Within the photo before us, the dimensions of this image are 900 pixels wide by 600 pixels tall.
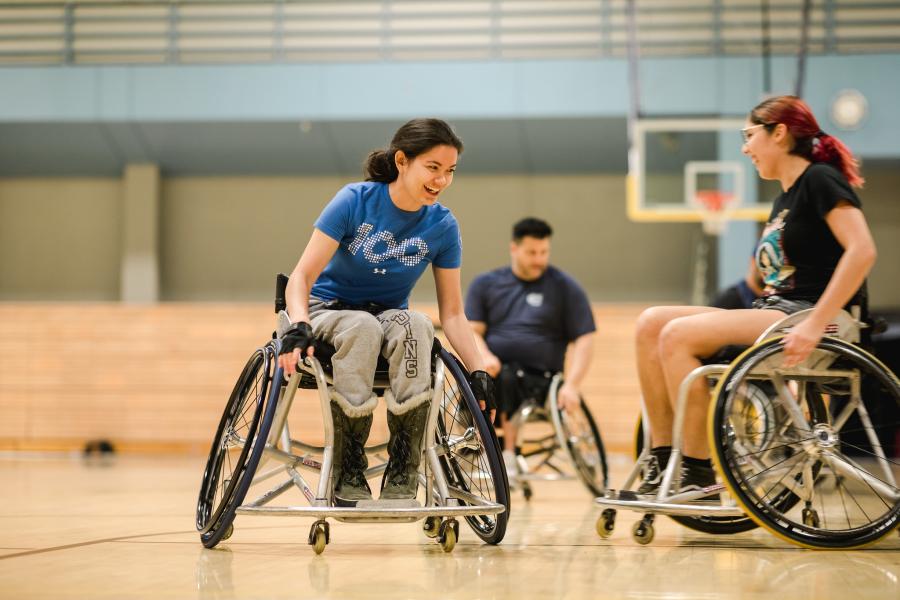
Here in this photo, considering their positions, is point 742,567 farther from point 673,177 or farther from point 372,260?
point 673,177

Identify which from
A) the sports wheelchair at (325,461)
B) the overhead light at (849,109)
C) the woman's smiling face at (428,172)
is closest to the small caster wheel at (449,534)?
the sports wheelchair at (325,461)

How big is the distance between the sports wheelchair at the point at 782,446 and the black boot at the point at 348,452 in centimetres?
52

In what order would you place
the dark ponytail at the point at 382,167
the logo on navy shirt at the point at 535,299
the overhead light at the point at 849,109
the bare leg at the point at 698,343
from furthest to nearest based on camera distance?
the overhead light at the point at 849,109
the logo on navy shirt at the point at 535,299
the dark ponytail at the point at 382,167
the bare leg at the point at 698,343

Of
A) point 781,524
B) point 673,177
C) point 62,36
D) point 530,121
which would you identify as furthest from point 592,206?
point 781,524

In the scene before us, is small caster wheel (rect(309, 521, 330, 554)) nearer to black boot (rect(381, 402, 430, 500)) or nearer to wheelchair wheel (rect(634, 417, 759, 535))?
black boot (rect(381, 402, 430, 500))

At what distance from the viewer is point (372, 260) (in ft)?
7.39

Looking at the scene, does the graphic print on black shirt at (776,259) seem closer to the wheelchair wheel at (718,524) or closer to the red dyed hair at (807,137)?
the red dyed hair at (807,137)

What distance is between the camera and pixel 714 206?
7219 millimetres

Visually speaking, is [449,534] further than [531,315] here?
No

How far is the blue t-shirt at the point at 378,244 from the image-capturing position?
2246 millimetres

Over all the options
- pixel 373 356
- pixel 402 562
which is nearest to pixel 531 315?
pixel 373 356

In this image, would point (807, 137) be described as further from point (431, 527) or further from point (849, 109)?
point (849, 109)

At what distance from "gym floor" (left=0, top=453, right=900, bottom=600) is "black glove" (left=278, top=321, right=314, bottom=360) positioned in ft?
1.30

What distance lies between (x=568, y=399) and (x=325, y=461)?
188cm
